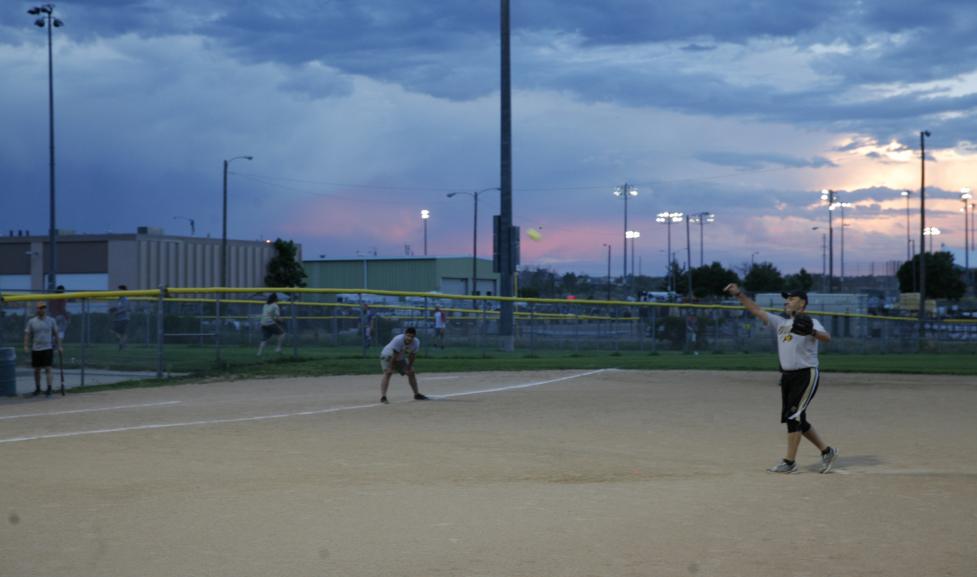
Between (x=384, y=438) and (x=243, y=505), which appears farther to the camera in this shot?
(x=384, y=438)

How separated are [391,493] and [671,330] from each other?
95.2 feet

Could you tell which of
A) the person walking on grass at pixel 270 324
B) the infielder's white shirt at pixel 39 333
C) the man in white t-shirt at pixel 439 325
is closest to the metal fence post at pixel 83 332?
the infielder's white shirt at pixel 39 333

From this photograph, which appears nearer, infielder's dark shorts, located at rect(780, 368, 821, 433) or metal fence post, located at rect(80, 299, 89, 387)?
infielder's dark shorts, located at rect(780, 368, 821, 433)

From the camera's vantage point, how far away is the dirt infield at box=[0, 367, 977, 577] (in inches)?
273

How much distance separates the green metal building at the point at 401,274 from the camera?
268ft

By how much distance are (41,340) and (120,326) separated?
5.28 metres

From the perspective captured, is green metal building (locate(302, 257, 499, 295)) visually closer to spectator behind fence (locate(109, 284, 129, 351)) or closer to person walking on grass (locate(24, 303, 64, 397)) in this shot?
spectator behind fence (locate(109, 284, 129, 351))

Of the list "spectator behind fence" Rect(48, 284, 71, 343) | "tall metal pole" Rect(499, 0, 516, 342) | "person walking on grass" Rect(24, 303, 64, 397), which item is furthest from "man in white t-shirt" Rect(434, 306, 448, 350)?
"person walking on grass" Rect(24, 303, 64, 397)

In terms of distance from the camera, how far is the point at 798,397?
1073 cm

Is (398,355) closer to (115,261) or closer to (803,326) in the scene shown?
(803,326)

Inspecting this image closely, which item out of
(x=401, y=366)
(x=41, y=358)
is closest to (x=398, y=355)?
(x=401, y=366)

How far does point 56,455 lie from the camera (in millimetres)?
11742

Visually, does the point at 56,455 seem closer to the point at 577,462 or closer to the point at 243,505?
the point at 243,505

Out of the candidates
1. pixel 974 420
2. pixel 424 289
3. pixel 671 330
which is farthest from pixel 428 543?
pixel 424 289
